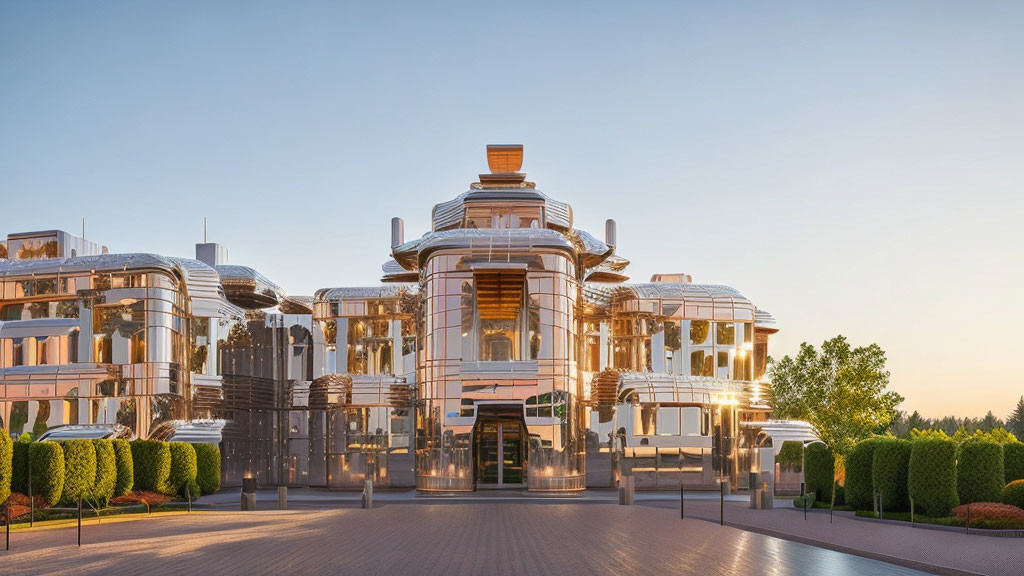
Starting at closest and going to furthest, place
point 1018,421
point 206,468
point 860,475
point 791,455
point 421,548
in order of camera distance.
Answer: point 421,548, point 860,475, point 206,468, point 791,455, point 1018,421

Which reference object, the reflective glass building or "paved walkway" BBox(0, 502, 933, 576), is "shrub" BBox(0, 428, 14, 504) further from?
the reflective glass building

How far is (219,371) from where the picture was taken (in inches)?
2062

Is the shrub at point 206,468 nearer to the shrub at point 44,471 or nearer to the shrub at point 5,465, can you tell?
the shrub at point 44,471

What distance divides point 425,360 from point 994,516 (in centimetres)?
2630

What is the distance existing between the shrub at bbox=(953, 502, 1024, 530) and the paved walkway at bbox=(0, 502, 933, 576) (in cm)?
577

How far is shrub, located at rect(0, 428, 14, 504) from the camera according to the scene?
29766 mm

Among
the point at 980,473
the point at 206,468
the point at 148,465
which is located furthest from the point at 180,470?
the point at 980,473

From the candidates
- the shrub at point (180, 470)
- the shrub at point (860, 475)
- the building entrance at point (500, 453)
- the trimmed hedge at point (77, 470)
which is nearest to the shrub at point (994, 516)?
the shrub at point (860, 475)

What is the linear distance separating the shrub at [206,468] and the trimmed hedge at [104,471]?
7.74 meters

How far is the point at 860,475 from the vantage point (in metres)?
34.2

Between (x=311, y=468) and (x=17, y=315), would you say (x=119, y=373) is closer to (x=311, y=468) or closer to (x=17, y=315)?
(x=17, y=315)

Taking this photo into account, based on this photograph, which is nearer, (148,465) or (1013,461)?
(1013,461)

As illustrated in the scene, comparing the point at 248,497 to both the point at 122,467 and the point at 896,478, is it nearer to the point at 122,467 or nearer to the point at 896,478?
the point at 122,467

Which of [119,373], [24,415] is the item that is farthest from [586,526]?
[24,415]
